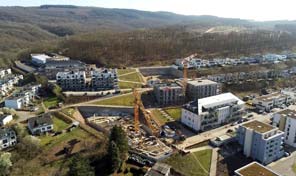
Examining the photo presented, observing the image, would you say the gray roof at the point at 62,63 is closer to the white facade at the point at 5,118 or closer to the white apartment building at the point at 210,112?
the white facade at the point at 5,118

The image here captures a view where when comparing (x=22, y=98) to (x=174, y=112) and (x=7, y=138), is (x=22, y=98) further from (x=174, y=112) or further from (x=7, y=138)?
(x=174, y=112)

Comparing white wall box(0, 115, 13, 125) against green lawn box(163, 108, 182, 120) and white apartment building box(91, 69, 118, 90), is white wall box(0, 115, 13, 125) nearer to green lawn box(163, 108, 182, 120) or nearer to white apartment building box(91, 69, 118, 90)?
white apartment building box(91, 69, 118, 90)

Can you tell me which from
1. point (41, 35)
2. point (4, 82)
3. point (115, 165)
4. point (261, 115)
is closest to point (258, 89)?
point (261, 115)

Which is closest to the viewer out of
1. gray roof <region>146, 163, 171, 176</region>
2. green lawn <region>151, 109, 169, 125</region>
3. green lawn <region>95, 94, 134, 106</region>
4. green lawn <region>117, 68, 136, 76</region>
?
gray roof <region>146, 163, 171, 176</region>

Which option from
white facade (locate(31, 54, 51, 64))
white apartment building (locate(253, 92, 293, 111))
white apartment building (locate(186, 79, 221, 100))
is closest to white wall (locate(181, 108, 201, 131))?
white apartment building (locate(186, 79, 221, 100))

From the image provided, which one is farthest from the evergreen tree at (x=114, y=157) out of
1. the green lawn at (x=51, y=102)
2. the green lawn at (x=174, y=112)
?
the green lawn at (x=51, y=102)

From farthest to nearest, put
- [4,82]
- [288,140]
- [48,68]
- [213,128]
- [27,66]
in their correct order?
[27,66] → [48,68] → [4,82] → [213,128] → [288,140]

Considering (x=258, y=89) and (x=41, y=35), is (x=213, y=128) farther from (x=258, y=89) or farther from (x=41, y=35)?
(x=41, y=35)
